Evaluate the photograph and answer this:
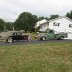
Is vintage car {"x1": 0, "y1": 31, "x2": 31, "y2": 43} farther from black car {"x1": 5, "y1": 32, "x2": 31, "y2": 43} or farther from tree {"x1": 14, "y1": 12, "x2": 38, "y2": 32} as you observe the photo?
tree {"x1": 14, "y1": 12, "x2": 38, "y2": 32}

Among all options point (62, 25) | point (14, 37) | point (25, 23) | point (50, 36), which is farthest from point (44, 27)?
point (14, 37)

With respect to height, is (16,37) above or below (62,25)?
below

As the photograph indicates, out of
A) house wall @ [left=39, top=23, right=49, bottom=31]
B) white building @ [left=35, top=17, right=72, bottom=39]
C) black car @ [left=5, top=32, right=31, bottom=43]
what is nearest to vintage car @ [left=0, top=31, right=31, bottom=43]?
black car @ [left=5, top=32, right=31, bottom=43]

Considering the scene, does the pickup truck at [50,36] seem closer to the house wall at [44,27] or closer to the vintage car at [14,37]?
the vintage car at [14,37]

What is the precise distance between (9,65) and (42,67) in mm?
2169

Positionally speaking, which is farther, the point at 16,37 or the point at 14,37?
the point at 16,37

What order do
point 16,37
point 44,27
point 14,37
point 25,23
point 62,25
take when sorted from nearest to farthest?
point 14,37 < point 16,37 < point 62,25 < point 44,27 < point 25,23

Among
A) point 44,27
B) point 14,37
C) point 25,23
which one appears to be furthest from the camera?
point 25,23

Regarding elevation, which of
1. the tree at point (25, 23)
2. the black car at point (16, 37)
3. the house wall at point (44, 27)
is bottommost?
the black car at point (16, 37)

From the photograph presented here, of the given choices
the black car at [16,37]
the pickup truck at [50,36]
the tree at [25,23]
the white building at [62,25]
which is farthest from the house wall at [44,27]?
the black car at [16,37]

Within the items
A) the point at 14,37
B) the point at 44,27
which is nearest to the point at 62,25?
the point at 44,27

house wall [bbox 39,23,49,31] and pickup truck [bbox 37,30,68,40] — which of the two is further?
house wall [bbox 39,23,49,31]

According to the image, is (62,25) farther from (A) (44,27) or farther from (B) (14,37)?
(B) (14,37)

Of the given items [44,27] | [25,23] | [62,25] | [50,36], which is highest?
[25,23]
